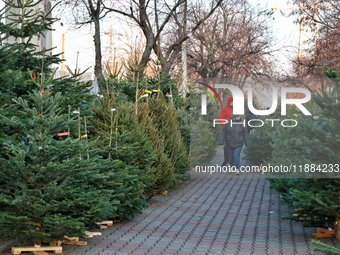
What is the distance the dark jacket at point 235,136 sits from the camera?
574 inches

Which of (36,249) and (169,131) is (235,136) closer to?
(169,131)

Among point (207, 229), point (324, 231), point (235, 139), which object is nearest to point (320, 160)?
point (324, 231)

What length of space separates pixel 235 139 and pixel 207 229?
7.63 m

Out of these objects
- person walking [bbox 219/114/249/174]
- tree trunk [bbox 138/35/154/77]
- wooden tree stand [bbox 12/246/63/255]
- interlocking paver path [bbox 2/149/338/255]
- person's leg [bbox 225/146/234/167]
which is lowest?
interlocking paver path [bbox 2/149/338/255]

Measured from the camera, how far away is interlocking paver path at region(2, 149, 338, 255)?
5.95 metres

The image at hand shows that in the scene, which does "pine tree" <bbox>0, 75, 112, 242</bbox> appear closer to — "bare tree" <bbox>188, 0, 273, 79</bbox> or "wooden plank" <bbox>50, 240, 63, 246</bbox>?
"wooden plank" <bbox>50, 240, 63, 246</bbox>

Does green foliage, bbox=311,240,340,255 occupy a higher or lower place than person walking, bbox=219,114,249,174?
lower

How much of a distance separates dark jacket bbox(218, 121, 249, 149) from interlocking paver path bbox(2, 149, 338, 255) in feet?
12.1

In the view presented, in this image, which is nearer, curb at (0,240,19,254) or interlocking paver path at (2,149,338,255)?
curb at (0,240,19,254)

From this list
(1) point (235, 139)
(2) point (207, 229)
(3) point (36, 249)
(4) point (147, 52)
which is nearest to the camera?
(3) point (36, 249)

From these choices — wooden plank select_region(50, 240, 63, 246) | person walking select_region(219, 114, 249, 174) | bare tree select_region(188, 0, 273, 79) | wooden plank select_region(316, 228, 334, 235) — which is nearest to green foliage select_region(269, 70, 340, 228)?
wooden plank select_region(316, 228, 334, 235)

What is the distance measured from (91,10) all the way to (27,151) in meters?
11.8

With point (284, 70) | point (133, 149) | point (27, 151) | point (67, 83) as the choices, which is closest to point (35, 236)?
point (27, 151)

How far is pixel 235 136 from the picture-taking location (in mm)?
14641
